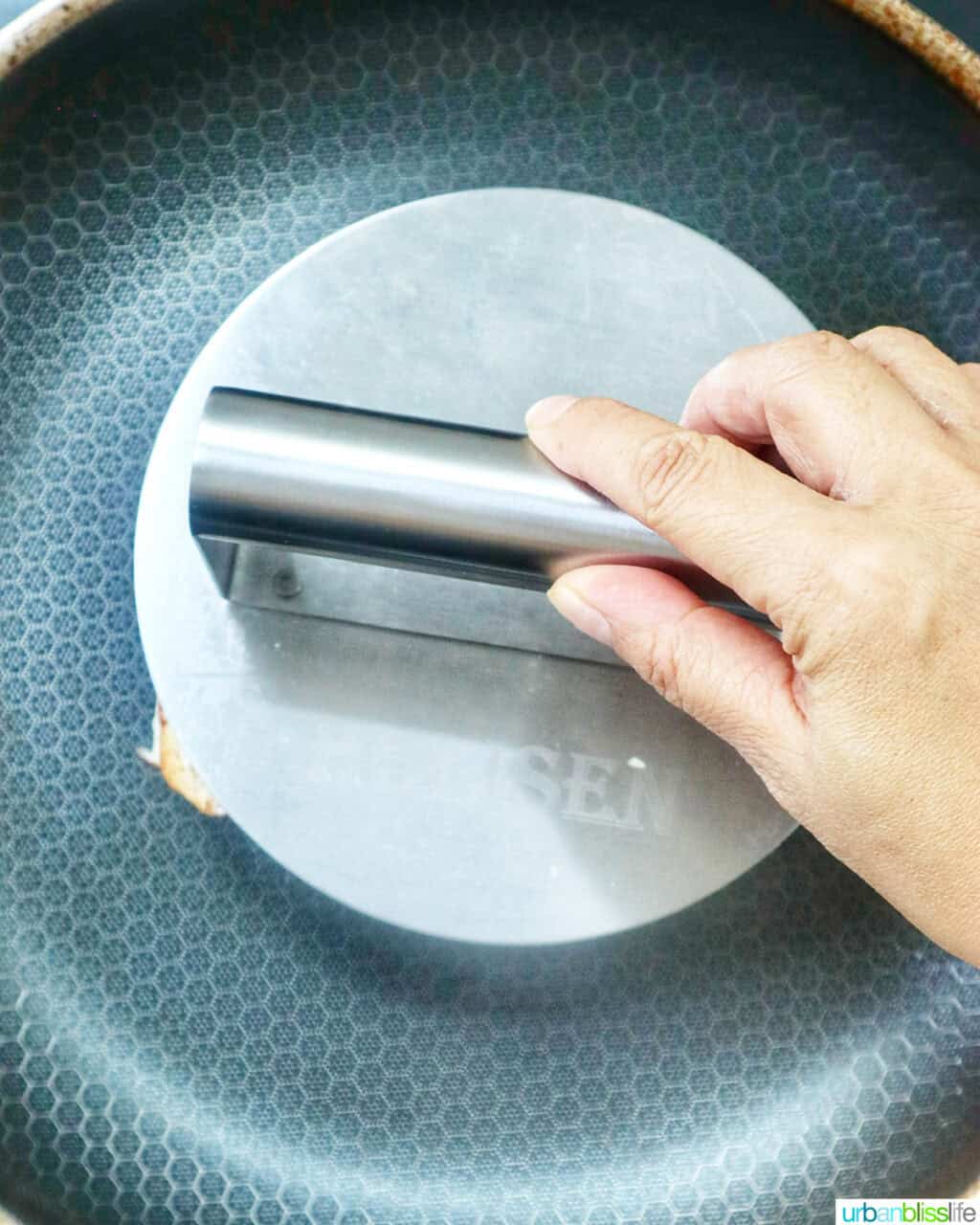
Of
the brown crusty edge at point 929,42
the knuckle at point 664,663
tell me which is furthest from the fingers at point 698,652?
the brown crusty edge at point 929,42

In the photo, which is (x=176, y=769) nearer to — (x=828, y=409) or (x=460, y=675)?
(x=460, y=675)

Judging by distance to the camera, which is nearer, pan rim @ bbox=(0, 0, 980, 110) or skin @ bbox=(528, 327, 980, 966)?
skin @ bbox=(528, 327, 980, 966)

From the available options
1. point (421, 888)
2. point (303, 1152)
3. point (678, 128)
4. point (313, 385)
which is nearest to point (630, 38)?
point (678, 128)

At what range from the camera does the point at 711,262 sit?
51 centimetres

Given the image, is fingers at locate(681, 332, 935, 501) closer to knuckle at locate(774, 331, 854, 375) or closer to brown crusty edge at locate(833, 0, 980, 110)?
knuckle at locate(774, 331, 854, 375)

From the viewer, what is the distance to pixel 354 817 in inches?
18.1

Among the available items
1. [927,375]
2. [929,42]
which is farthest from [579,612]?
[929,42]

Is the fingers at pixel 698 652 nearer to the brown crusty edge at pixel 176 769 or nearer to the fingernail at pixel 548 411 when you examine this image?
the fingernail at pixel 548 411

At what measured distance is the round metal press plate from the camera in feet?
1.50

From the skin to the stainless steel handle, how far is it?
1 cm

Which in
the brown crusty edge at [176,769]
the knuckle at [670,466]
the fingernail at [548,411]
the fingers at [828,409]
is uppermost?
the fingers at [828,409]

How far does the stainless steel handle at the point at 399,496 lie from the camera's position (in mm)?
408

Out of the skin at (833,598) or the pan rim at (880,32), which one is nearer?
the skin at (833,598)

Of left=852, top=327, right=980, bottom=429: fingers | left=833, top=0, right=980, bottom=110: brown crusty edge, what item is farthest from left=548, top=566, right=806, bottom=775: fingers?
left=833, top=0, right=980, bottom=110: brown crusty edge
